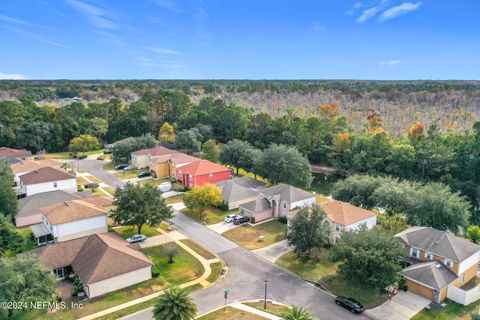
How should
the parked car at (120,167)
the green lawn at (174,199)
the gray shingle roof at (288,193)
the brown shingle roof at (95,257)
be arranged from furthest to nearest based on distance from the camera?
the parked car at (120,167), the green lawn at (174,199), the gray shingle roof at (288,193), the brown shingle roof at (95,257)

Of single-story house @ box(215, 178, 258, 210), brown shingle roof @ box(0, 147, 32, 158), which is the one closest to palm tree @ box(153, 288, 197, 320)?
single-story house @ box(215, 178, 258, 210)

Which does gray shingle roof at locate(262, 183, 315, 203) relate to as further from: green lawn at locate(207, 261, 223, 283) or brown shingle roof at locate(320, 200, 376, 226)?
green lawn at locate(207, 261, 223, 283)

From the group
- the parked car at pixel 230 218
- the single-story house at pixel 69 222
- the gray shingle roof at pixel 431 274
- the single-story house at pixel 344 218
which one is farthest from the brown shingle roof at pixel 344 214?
the single-story house at pixel 69 222

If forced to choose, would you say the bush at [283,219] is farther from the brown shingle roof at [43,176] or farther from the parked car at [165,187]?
the brown shingle roof at [43,176]

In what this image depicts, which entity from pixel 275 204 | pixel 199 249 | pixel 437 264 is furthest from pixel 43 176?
pixel 437 264

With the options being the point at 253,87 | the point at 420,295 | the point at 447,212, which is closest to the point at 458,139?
the point at 447,212

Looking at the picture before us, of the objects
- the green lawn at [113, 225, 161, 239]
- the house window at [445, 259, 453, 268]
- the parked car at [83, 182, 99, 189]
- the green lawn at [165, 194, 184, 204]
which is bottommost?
the green lawn at [165, 194, 184, 204]

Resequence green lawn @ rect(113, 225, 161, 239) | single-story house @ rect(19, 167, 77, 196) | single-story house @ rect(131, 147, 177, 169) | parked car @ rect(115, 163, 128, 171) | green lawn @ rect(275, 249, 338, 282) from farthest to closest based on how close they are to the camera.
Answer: parked car @ rect(115, 163, 128, 171), single-story house @ rect(131, 147, 177, 169), single-story house @ rect(19, 167, 77, 196), green lawn @ rect(113, 225, 161, 239), green lawn @ rect(275, 249, 338, 282)
